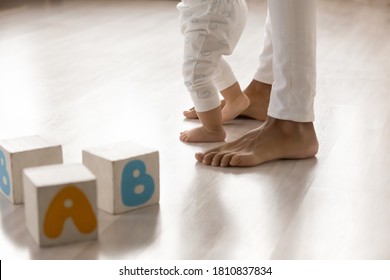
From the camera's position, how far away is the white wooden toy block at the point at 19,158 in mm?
1417

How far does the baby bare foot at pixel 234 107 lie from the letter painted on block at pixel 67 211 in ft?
2.55

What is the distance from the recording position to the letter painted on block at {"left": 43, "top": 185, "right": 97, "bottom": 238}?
4.07ft

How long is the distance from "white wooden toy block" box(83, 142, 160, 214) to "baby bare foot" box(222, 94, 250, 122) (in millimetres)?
584

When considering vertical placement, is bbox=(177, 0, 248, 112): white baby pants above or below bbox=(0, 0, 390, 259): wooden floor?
above

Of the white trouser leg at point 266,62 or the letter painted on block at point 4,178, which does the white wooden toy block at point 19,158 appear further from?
the white trouser leg at point 266,62

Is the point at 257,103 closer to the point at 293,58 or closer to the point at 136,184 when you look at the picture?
the point at 293,58

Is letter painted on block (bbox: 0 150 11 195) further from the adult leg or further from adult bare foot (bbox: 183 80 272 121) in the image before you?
adult bare foot (bbox: 183 80 272 121)

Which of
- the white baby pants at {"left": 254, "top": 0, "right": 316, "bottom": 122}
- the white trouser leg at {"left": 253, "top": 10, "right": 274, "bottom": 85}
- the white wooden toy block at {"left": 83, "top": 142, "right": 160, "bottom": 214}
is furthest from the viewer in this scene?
the white trouser leg at {"left": 253, "top": 10, "right": 274, "bottom": 85}

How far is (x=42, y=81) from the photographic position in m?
2.42

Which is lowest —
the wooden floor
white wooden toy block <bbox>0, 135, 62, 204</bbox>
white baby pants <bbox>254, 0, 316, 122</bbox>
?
the wooden floor

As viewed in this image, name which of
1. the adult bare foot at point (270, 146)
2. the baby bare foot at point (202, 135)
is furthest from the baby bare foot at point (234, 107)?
the adult bare foot at point (270, 146)

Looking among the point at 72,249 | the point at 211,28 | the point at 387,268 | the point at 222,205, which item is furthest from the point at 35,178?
the point at 211,28

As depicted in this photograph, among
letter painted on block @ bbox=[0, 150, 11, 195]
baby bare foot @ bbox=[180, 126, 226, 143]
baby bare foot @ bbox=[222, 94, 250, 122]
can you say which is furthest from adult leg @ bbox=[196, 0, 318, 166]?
letter painted on block @ bbox=[0, 150, 11, 195]

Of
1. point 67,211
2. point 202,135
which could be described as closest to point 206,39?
point 202,135
